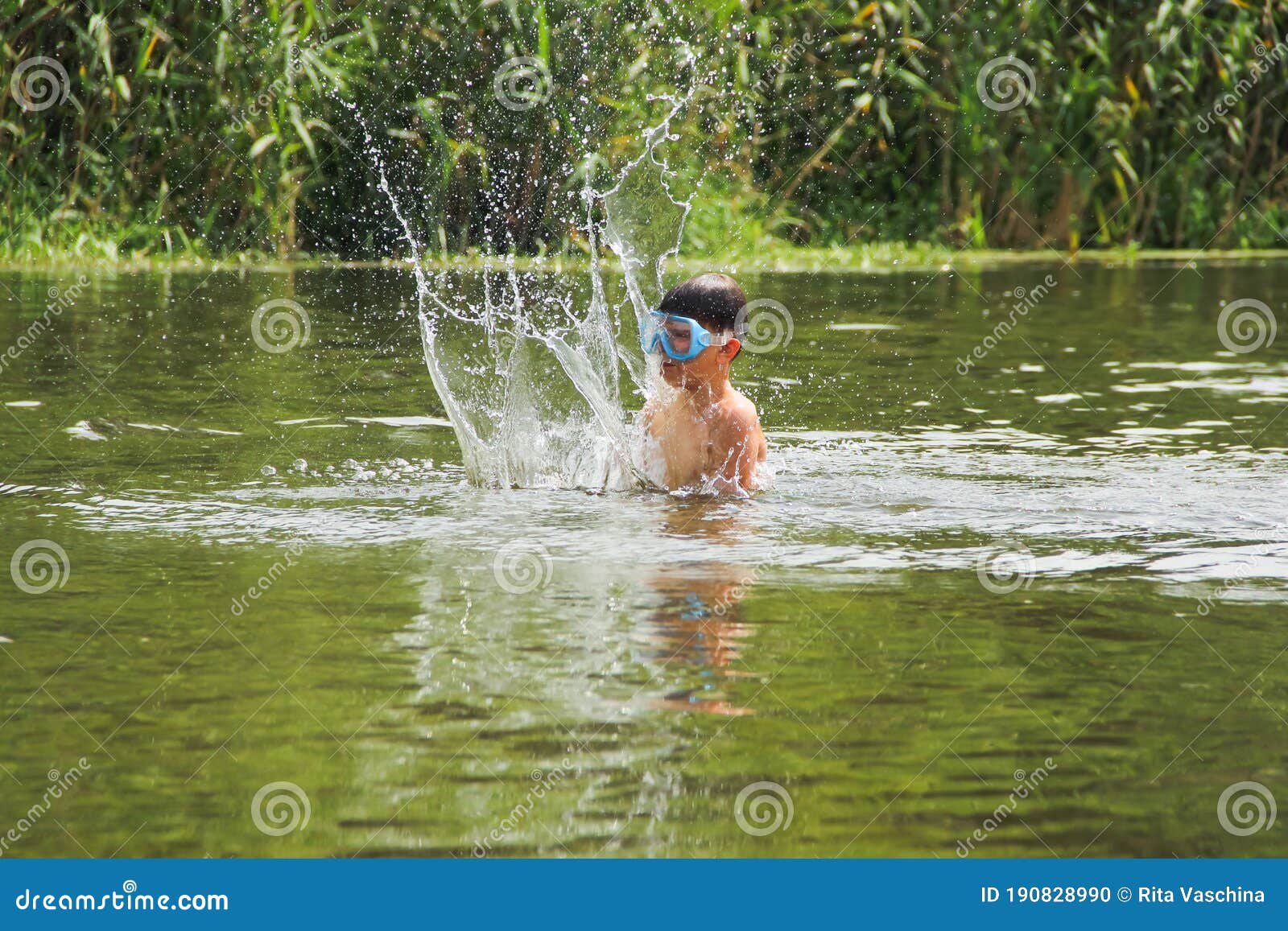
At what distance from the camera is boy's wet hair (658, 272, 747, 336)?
6.62m

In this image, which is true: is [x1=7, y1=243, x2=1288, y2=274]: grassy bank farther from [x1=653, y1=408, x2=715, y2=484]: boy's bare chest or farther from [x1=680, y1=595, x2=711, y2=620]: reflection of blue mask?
[x1=680, y1=595, x2=711, y2=620]: reflection of blue mask

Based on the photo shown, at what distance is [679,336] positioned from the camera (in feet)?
21.7

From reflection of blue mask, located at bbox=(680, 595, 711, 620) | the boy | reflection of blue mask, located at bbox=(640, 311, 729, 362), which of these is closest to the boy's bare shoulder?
the boy

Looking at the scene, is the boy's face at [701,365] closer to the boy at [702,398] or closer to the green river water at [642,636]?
the boy at [702,398]

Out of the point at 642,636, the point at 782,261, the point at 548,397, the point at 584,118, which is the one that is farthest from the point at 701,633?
the point at 782,261

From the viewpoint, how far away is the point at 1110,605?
5035mm

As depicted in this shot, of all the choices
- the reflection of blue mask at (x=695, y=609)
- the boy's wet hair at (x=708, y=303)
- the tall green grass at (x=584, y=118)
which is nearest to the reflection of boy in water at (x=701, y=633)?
the reflection of blue mask at (x=695, y=609)

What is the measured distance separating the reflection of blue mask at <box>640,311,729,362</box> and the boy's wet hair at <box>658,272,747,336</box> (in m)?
0.03

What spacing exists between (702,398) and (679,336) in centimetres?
28

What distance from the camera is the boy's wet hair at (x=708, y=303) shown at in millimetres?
6621

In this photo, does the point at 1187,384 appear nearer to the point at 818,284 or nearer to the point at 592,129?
the point at 818,284

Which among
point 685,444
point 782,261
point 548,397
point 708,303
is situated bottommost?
point 782,261

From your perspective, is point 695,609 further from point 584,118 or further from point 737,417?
point 584,118

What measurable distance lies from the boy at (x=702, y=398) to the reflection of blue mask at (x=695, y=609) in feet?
5.64
